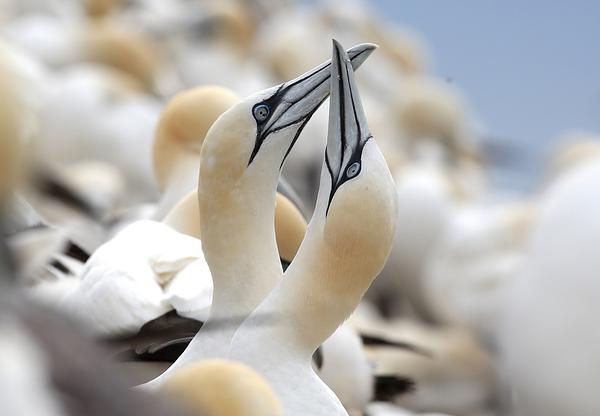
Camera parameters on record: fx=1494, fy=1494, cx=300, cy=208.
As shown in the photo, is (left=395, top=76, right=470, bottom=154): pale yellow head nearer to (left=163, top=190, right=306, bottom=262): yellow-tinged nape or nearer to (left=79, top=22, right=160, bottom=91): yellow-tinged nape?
(left=79, top=22, right=160, bottom=91): yellow-tinged nape

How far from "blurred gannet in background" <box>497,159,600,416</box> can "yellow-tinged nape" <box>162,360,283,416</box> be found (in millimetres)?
2847

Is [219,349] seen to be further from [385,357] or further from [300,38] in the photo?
[300,38]

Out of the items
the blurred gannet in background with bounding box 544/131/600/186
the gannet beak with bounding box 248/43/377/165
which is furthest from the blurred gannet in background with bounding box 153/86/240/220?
the blurred gannet in background with bounding box 544/131/600/186

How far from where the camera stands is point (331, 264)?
251cm

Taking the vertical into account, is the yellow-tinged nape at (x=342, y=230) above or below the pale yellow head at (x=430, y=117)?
below

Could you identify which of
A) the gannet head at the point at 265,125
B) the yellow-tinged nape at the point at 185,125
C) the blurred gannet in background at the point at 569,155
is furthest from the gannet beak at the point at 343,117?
the blurred gannet in background at the point at 569,155

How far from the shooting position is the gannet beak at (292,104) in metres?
2.73

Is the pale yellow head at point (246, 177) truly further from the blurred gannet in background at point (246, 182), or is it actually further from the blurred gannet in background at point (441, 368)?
the blurred gannet in background at point (441, 368)

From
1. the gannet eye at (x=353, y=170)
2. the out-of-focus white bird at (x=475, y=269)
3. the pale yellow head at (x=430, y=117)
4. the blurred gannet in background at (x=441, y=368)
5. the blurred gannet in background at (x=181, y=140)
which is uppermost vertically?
the pale yellow head at (x=430, y=117)

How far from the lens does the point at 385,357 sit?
5035mm

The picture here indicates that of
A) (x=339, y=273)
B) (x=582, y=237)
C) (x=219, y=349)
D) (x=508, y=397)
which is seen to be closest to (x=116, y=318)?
(x=219, y=349)

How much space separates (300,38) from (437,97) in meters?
1.38

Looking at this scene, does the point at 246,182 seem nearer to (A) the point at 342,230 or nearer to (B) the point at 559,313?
(A) the point at 342,230

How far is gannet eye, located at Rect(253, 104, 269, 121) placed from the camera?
2725 millimetres
